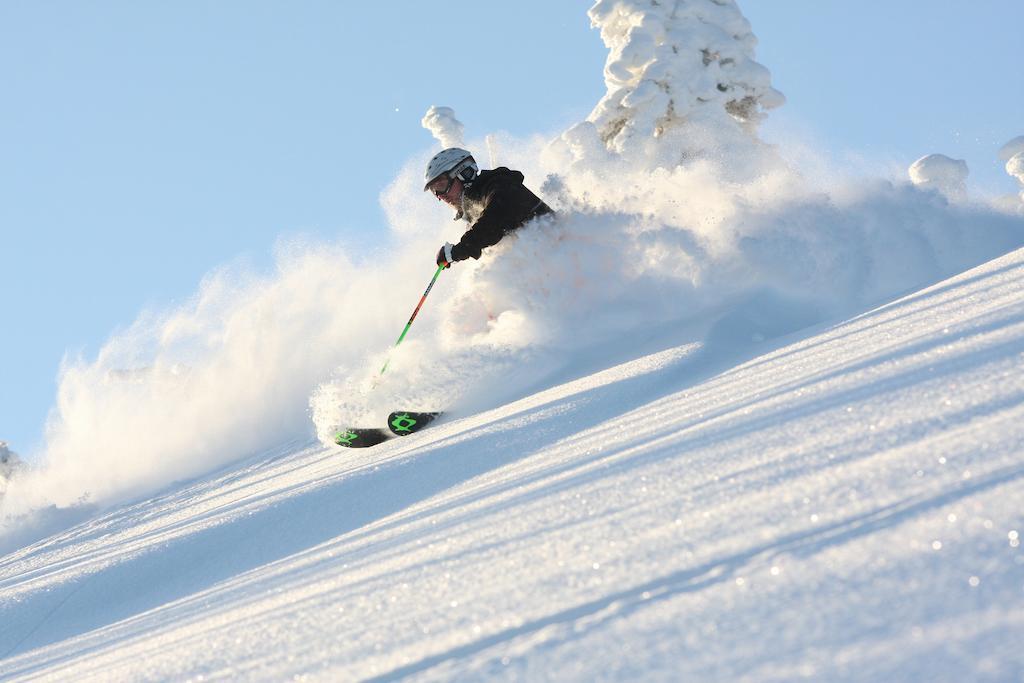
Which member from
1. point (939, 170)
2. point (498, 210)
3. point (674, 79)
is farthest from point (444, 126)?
point (498, 210)

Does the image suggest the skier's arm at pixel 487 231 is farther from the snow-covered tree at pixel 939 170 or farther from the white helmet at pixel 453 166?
the snow-covered tree at pixel 939 170

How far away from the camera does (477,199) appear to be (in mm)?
8188

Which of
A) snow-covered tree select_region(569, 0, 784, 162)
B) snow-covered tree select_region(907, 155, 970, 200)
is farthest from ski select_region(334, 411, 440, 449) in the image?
snow-covered tree select_region(569, 0, 784, 162)

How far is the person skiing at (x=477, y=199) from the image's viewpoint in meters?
7.79

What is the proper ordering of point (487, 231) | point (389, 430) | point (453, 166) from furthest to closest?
point (453, 166) → point (487, 231) → point (389, 430)

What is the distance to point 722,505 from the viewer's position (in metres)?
1.53

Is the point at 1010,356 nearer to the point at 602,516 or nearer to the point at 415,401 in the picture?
the point at 602,516

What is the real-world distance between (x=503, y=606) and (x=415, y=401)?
5060 mm

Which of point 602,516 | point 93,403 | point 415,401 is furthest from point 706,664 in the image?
point 93,403

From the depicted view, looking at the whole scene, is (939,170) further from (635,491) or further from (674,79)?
(635,491)

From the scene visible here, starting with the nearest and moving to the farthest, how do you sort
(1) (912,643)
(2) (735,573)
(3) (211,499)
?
(1) (912,643) < (2) (735,573) < (3) (211,499)

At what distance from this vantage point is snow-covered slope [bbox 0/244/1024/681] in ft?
3.18

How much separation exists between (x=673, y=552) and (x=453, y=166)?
7314 millimetres

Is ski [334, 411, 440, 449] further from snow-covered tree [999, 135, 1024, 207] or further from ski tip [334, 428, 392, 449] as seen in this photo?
snow-covered tree [999, 135, 1024, 207]
